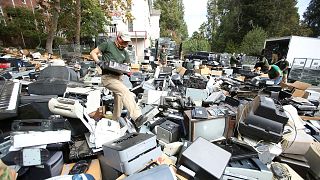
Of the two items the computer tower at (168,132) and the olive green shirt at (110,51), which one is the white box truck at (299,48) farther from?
the olive green shirt at (110,51)

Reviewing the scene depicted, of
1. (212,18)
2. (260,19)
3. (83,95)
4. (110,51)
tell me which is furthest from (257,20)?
(83,95)

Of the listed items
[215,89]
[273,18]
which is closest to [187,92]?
[215,89]

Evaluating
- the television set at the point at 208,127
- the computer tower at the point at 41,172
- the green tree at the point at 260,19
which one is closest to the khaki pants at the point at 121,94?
the television set at the point at 208,127

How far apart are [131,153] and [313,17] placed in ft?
118

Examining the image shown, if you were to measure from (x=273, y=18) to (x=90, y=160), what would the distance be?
89.3ft

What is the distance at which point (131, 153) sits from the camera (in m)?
1.63

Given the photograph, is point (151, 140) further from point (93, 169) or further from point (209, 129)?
point (209, 129)

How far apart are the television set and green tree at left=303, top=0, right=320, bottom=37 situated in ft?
104

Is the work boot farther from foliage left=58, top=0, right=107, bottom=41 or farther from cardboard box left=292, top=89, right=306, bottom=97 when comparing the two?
foliage left=58, top=0, right=107, bottom=41

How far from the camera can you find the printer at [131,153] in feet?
5.28

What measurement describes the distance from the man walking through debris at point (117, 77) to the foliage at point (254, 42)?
2157 cm

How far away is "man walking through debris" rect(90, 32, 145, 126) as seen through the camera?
9.34 feet

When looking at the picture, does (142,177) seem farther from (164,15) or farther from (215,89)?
(164,15)

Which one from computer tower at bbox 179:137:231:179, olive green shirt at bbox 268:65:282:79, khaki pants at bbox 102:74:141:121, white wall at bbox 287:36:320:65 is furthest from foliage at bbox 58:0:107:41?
computer tower at bbox 179:137:231:179
